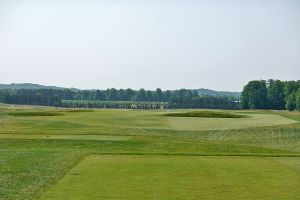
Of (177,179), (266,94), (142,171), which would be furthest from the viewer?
(266,94)

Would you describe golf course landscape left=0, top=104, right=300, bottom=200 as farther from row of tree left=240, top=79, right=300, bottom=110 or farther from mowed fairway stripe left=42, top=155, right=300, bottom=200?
row of tree left=240, top=79, right=300, bottom=110

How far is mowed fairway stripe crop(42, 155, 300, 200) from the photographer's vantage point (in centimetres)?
1791

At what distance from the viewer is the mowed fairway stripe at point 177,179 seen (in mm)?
17906

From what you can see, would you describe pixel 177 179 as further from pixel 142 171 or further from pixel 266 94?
pixel 266 94

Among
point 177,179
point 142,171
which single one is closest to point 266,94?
point 142,171

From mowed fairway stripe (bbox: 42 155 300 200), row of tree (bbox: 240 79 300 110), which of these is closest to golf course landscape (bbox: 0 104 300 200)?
mowed fairway stripe (bbox: 42 155 300 200)

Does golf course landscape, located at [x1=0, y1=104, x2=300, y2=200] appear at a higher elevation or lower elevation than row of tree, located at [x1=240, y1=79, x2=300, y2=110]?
lower

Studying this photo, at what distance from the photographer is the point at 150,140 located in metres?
44.5

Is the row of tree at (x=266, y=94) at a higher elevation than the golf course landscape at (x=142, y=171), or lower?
higher

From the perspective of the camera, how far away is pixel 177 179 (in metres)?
21.5

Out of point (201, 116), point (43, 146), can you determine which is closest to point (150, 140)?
point (43, 146)

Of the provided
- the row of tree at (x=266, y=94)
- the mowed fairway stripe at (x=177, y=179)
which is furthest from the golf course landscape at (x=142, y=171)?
the row of tree at (x=266, y=94)

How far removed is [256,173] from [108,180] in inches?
276

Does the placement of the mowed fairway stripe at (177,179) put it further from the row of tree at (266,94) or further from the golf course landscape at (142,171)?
the row of tree at (266,94)
